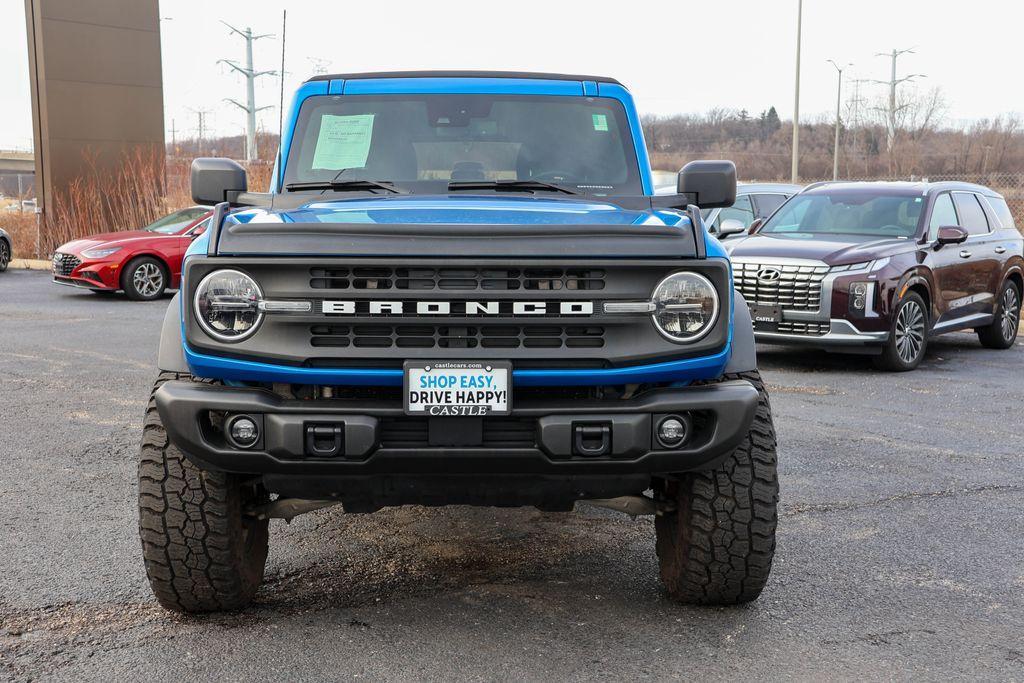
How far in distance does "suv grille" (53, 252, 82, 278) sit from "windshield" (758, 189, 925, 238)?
10.3 metres

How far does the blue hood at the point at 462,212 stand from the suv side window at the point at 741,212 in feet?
30.2

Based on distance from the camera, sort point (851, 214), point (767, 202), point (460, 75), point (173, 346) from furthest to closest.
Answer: point (767, 202) < point (851, 214) < point (460, 75) < point (173, 346)

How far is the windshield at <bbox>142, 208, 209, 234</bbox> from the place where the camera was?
1725cm

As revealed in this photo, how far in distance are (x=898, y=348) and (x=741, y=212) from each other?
16.8ft

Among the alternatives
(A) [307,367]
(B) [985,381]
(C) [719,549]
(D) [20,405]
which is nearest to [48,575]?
(A) [307,367]

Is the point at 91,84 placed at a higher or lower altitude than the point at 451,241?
higher

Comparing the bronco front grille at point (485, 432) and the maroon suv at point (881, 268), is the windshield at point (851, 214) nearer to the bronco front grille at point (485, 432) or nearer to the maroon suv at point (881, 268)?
the maroon suv at point (881, 268)

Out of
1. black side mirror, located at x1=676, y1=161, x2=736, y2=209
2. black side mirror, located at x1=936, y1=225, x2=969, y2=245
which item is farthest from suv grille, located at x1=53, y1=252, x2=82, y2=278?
black side mirror, located at x1=676, y1=161, x2=736, y2=209

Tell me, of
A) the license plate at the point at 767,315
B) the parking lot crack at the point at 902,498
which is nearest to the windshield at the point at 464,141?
the parking lot crack at the point at 902,498

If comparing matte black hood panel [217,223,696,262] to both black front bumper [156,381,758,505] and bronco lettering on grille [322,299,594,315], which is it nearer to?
bronco lettering on grille [322,299,594,315]

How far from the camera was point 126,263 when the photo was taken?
16.2 meters

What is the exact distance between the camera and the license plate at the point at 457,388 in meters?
3.32

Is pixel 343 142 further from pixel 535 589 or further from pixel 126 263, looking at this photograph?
pixel 126 263

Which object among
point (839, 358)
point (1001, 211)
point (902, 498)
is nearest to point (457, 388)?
point (902, 498)
